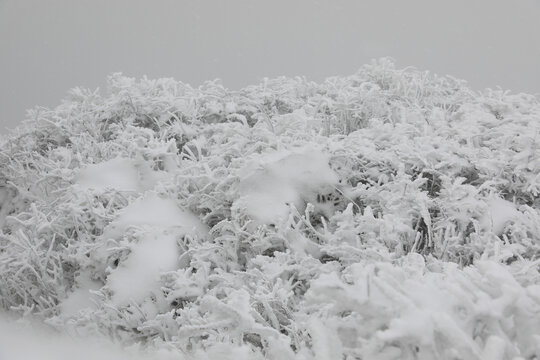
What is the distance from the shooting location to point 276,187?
3.59 metres

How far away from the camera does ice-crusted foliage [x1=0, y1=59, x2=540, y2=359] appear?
1.55m

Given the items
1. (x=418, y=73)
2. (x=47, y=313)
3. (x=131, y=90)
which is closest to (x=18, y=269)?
(x=47, y=313)

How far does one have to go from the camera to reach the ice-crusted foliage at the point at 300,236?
155 cm

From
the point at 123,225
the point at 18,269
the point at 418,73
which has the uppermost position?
the point at 418,73

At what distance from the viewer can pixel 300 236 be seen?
128 inches

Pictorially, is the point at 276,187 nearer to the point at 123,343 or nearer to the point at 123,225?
the point at 123,225

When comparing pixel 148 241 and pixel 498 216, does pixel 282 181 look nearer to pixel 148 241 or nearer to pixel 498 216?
pixel 148 241

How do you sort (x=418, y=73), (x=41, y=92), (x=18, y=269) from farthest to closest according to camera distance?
1. (x=41, y=92)
2. (x=418, y=73)
3. (x=18, y=269)

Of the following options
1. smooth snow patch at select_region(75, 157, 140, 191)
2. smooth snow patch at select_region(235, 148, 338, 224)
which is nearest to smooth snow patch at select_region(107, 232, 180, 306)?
smooth snow patch at select_region(235, 148, 338, 224)

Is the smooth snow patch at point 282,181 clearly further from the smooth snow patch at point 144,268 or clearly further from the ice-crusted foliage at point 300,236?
the smooth snow patch at point 144,268

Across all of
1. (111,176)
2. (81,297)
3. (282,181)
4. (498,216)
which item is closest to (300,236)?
(282,181)

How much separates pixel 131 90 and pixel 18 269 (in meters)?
3.01

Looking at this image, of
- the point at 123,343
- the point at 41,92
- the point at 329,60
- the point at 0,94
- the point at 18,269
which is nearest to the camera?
the point at 123,343

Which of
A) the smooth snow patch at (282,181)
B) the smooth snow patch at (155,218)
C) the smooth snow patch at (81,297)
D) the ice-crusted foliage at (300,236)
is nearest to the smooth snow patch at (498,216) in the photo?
the ice-crusted foliage at (300,236)
